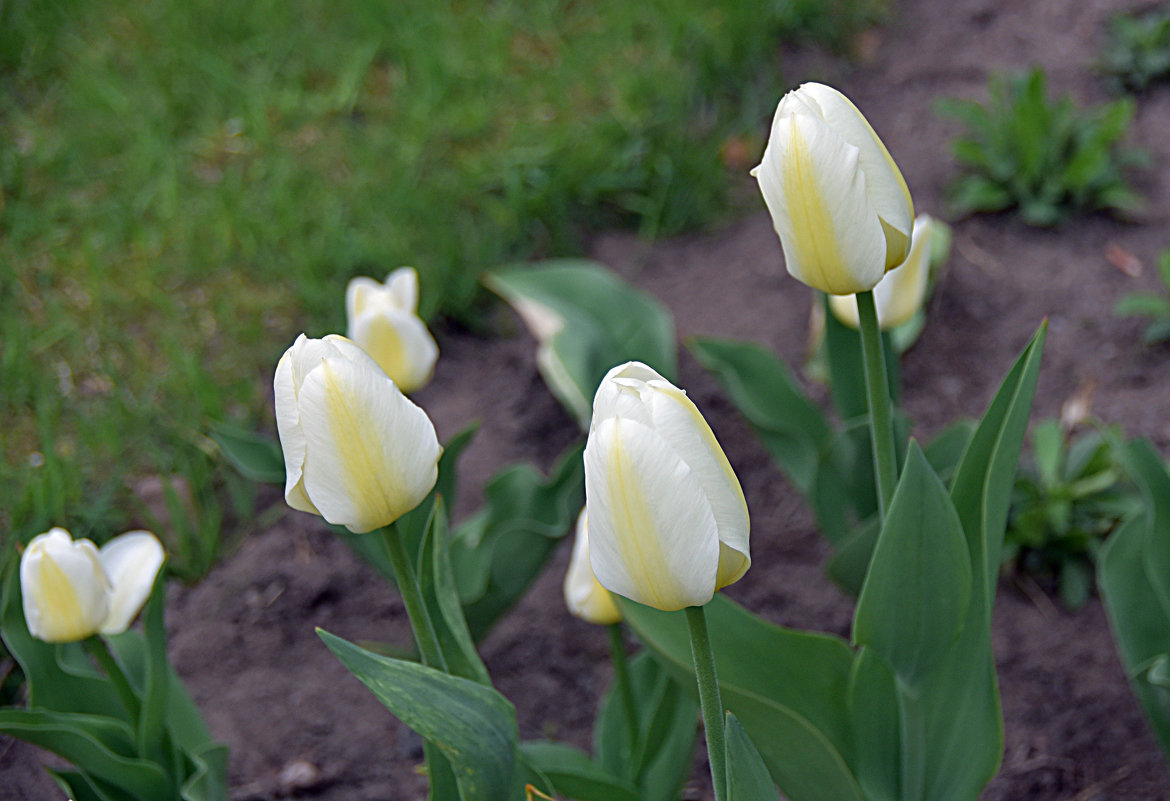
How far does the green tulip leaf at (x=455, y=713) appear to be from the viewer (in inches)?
32.7

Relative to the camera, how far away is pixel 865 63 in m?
2.77

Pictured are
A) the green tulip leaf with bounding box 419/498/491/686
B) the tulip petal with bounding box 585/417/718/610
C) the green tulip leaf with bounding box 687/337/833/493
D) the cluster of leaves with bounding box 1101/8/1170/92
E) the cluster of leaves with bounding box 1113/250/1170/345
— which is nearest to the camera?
the tulip petal with bounding box 585/417/718/610

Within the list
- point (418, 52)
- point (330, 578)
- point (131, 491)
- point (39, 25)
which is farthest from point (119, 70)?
point (330, 578)

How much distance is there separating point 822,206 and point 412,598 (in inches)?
17.8

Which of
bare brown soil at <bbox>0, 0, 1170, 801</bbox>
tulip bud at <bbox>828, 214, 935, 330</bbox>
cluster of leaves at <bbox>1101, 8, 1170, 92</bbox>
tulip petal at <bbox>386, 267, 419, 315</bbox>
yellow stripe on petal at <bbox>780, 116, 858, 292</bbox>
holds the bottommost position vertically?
bare brown soil at <bbox>0, 0, 1170, 801</bbox>

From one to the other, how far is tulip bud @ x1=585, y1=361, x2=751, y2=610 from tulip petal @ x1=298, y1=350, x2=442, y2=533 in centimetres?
17

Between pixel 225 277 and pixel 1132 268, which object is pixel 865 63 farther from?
pixel 225 277

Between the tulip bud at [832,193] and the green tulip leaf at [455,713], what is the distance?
0.43m

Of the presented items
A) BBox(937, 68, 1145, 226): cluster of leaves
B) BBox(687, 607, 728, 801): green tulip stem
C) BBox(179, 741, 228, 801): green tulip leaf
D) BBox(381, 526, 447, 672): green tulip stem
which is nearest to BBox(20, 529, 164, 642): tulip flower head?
BBox(179, 741, 228, 801): green tulip leaf

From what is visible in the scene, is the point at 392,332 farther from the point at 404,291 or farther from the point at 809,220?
the point at 809,220

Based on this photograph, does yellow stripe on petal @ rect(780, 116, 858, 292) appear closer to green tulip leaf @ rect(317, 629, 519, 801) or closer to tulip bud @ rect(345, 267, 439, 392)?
green tulip leaf @ rect(317, 629, 519, 801)

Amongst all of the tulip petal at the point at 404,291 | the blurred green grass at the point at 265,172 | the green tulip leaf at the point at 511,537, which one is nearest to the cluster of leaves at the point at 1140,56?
the blurred green grass at the point at 265,172

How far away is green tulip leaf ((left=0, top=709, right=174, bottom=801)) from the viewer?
1.07m

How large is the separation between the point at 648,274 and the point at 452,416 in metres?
0.57
